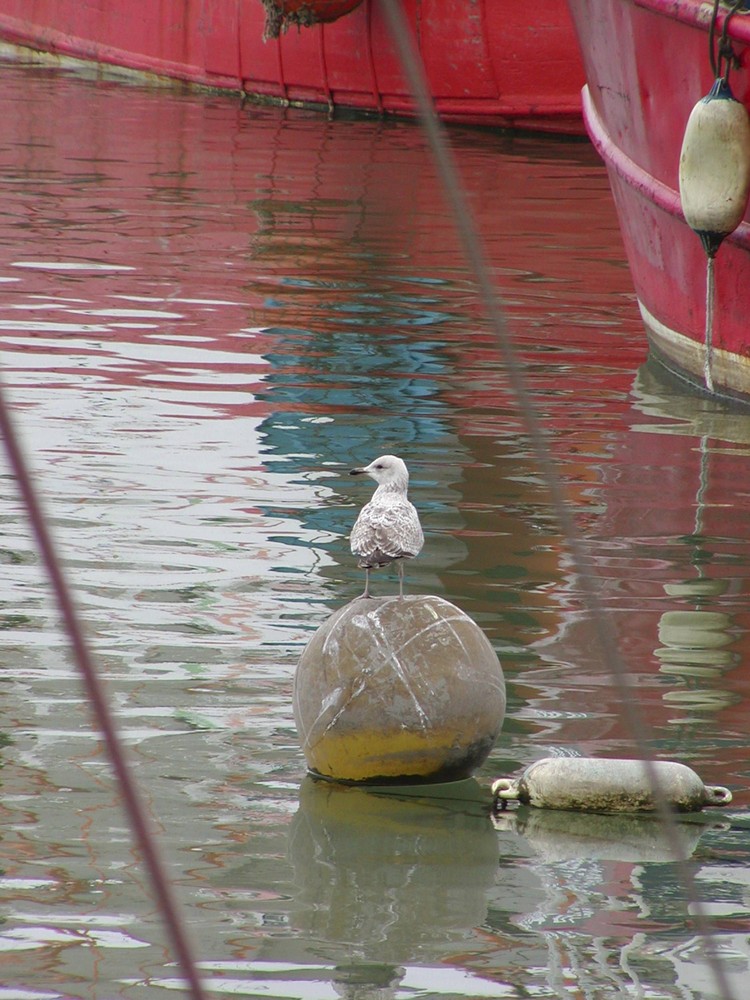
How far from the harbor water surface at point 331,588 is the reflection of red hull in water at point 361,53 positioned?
647 cm

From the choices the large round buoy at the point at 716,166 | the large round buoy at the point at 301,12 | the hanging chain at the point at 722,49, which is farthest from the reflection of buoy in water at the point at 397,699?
the large round buoy at the point at 301,12

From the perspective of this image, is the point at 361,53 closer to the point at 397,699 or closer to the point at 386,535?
the point at 386,535

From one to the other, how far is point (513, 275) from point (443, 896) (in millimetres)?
10614

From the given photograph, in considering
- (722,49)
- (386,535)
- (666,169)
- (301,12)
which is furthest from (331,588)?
(301,12)

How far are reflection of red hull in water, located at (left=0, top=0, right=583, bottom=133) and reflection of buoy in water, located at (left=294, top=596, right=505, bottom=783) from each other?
57.8 ft

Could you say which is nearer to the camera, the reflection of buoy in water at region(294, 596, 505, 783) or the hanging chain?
the reflection of buoy in water at region(294, 596, 505, 783)

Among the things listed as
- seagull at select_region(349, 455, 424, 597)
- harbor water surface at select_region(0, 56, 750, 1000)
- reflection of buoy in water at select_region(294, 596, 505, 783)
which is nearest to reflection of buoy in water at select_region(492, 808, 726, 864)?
harbor water surface at select_region(0, 56, 750, 1000)

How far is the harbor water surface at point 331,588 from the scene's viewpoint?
4.96 m

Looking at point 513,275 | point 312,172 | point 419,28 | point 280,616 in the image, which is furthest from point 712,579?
point 419,28

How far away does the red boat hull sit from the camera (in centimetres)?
1089

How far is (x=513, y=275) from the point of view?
1530cm

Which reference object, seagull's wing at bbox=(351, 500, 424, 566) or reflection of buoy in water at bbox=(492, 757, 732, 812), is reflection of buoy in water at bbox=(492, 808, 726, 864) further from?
seagull's wing at bbox=(351, 500, 424, 566)

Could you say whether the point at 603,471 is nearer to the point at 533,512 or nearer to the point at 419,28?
the point at 533,512

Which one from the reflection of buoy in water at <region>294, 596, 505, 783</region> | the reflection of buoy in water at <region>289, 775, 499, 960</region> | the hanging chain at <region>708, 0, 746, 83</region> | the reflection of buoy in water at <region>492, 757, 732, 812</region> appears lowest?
the reflection of buoy in water at <region>289, 775, 499, 960</region>
